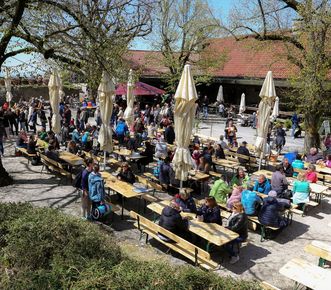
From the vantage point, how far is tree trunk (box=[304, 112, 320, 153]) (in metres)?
16.7

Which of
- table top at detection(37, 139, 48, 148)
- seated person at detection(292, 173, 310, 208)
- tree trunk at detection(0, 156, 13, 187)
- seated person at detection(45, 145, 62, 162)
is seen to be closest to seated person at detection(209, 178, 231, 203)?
seated person at detection(292, 173, 310, 208)

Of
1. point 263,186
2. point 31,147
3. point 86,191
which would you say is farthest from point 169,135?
point 86,191

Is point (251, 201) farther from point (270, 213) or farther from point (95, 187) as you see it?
point (95, 187)

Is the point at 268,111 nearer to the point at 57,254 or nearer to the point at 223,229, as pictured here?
the point at 223,229

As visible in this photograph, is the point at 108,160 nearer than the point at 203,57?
Yes

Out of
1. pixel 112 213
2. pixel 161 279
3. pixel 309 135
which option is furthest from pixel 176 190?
pixel 309 135

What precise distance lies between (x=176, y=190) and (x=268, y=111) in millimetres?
4320

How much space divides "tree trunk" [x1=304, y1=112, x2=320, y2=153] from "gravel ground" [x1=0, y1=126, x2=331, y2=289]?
19.6 ft

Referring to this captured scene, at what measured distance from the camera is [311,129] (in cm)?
1706

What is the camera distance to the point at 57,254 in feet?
17.2

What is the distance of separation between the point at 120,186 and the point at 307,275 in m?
5.32

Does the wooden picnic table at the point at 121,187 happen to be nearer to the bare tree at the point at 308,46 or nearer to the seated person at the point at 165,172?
the seated person at the point at 165,172

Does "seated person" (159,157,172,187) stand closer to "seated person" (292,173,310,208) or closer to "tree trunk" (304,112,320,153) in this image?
"seated person" (292,173,310,208)

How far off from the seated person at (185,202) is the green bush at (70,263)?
3.05 m
